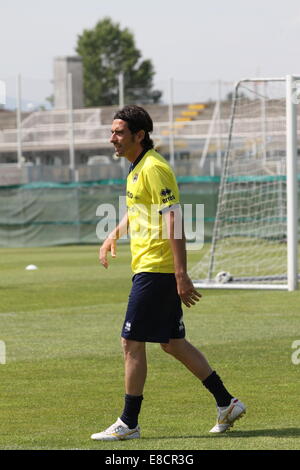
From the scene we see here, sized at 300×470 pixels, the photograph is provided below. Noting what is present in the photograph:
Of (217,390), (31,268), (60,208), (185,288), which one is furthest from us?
(60,208)

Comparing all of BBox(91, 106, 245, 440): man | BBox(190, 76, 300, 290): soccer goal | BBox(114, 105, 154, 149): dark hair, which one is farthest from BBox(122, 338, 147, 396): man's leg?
BBox(190, 76, 300, 290): soccer goal

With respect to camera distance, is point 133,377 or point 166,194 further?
point 133,377

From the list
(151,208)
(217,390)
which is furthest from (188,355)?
(151,208)

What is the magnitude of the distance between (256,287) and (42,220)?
615 inches

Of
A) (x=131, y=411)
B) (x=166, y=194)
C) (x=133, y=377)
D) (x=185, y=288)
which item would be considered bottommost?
(x=131, y=411)

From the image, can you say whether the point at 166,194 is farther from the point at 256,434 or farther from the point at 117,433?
the point at 256,434

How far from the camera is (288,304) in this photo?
52.3ft

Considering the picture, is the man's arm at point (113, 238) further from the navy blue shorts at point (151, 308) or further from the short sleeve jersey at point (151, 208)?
the navy blue shorts at point (151, 308)

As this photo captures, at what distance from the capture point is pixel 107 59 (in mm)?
113562

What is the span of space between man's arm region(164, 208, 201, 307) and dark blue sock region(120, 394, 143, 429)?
0.75m

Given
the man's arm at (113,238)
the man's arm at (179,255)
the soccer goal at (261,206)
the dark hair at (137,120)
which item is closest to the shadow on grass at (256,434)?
the man's arm at (179,255)

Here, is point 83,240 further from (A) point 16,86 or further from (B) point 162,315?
(B) point 162,315

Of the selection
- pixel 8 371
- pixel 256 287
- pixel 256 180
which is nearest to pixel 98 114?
pixel 256 180

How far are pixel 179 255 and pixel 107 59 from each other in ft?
353
